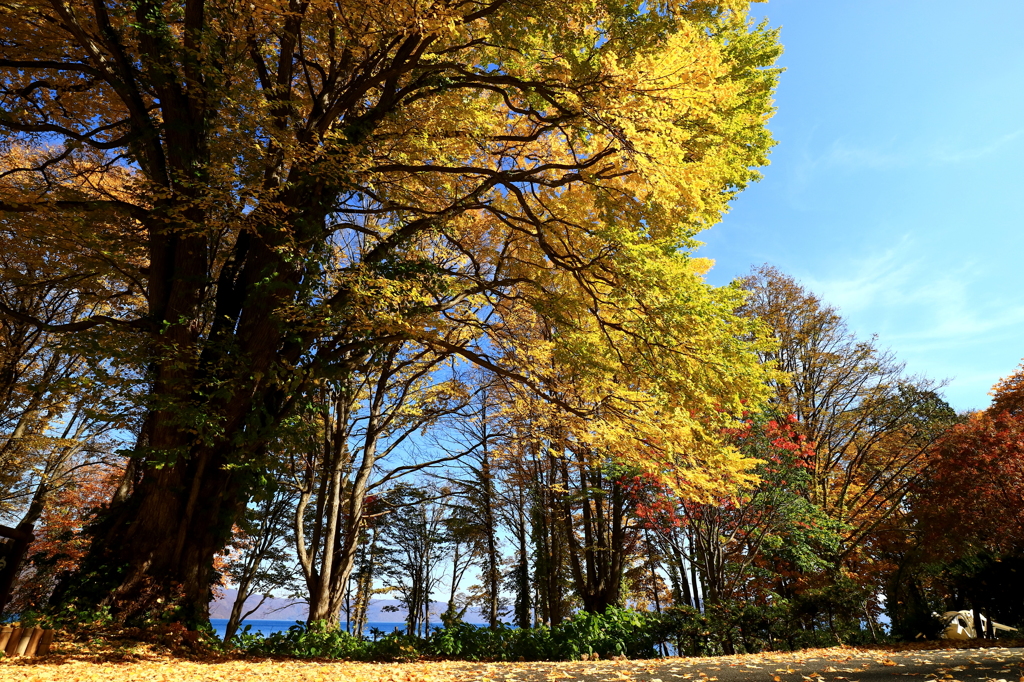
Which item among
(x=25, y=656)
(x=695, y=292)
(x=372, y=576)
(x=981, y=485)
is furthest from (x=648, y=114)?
(x=372, y=576)

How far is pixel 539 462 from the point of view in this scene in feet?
48.2

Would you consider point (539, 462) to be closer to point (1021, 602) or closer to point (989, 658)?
point (989, 658)

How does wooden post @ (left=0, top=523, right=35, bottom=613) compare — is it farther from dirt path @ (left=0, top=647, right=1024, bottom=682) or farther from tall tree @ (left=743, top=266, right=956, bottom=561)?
tall tree @ (left=743, top=266, right=956, bottom=561)

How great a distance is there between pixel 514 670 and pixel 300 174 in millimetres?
6844

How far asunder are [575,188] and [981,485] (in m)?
11.3

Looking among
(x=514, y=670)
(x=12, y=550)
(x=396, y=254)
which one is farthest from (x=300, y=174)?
(x=514, y=670)

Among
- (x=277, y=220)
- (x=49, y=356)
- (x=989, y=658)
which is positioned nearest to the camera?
(x=989, y=658)

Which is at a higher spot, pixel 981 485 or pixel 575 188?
pixel 575 188

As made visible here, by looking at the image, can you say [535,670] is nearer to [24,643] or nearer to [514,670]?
[514,670]

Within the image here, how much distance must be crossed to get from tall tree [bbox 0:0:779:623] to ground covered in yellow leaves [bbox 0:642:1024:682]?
3.93 ft

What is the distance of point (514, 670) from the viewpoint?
225 inches

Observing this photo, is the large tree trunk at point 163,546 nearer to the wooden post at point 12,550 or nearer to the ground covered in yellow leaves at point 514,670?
the wooden post at point 12,550

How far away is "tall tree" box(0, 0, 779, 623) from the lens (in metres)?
5.88

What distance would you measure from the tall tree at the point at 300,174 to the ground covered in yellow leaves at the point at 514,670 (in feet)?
A: 3.93
